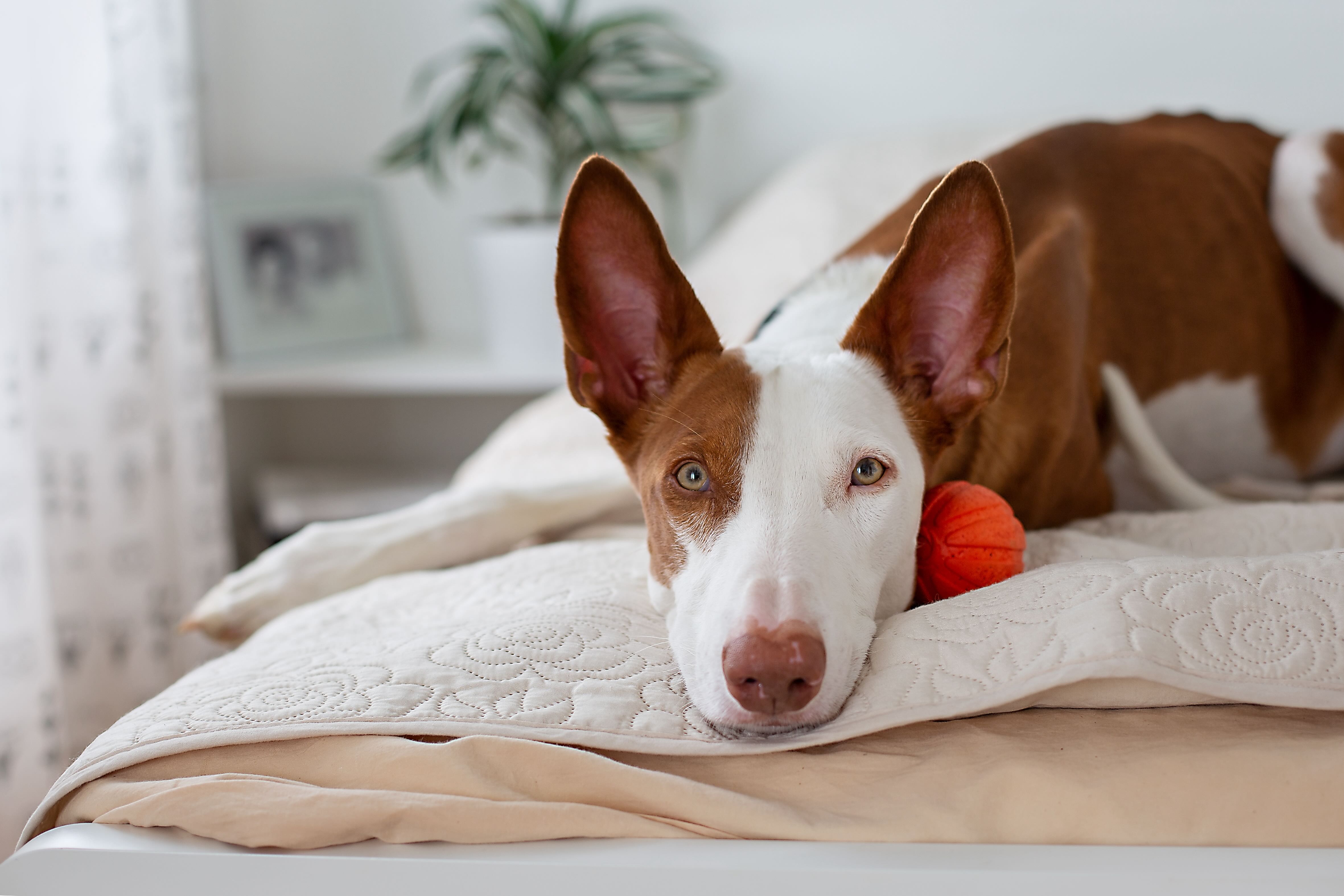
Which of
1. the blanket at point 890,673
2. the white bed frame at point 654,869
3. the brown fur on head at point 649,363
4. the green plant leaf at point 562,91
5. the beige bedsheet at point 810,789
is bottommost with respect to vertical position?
the white bed frame at point 654,869

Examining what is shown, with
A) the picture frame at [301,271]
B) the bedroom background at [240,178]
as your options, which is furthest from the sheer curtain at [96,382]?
the picture frame at [301,271]

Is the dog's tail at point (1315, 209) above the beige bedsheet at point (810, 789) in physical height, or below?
above

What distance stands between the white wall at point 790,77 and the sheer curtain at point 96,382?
48cm

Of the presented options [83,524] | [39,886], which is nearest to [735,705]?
[39,886]

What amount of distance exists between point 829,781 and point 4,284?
1.65m

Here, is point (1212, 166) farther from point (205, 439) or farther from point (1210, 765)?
point (205, 439)

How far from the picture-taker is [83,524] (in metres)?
2.10

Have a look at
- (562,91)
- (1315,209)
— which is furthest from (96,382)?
(1315,209)

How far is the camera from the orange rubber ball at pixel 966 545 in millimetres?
987

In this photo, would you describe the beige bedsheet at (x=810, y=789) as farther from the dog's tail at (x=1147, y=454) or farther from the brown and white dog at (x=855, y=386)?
the dog's tail at (x=1147, y=454)

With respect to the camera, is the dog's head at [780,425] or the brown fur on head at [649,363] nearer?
the dog's head at [780,425]

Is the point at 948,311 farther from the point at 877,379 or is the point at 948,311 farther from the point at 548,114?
the point at 548,114

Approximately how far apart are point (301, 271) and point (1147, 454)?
2153mm

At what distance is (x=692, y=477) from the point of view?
937 mm
